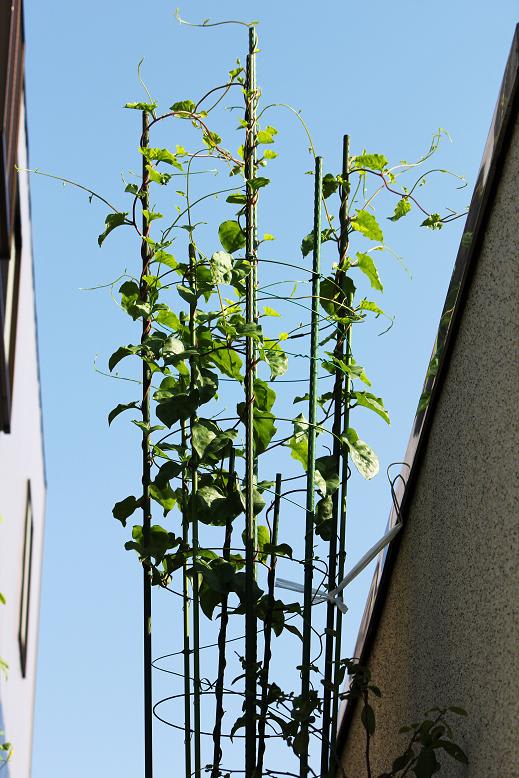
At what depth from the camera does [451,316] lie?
1861 mm

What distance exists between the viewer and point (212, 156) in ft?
7.16

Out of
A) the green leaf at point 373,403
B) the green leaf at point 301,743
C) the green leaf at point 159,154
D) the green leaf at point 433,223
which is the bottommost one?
the green leaf at point 301,743

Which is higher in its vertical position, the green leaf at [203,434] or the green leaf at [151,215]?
the green leaf at [151,215]

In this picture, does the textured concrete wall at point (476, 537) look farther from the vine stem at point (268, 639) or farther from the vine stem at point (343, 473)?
the vine stem at point (268, 639)

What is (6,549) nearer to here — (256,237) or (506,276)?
(256,237)

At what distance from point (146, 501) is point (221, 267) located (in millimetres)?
499

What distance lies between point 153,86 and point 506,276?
0.98 meters

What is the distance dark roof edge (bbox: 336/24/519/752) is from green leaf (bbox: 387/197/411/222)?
36 cm

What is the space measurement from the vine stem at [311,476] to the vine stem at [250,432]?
0.10 meters

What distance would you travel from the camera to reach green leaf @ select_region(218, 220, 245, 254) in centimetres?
217

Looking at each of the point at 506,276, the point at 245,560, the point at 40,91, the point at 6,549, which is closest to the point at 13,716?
the point at 6,549

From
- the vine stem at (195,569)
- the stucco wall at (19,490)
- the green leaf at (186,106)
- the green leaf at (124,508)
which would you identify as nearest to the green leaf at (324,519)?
the vine stem at (195,569)

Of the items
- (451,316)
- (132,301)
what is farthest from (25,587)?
(451,316)

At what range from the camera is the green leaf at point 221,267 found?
1.98 m
